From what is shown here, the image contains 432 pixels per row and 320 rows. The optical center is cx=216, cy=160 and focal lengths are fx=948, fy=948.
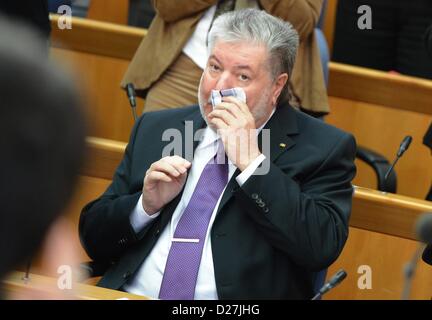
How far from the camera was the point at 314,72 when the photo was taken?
12.6 ft

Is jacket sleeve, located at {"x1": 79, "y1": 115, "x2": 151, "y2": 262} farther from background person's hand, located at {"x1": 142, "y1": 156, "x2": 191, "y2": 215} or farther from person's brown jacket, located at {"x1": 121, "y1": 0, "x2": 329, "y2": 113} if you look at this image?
person's brown jacket, located at {"x1": 121, "y1": 0, "x2": 329, "y2": 113}

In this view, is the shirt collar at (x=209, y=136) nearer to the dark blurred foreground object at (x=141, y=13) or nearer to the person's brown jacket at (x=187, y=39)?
the person's brown jacket at (x=187, y=39)

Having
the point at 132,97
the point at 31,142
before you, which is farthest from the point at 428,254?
the point at 31,142

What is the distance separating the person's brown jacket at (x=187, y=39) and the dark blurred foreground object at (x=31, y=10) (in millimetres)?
578

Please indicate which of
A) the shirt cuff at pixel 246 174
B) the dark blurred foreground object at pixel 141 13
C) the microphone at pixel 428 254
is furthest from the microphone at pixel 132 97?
the dark blurred foreground object at pixel 141 13

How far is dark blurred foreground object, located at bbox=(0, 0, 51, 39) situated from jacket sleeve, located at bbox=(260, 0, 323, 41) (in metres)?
0.85

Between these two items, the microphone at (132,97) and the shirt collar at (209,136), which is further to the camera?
the microphone at (132,97)

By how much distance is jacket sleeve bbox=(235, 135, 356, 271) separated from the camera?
2.67 metres

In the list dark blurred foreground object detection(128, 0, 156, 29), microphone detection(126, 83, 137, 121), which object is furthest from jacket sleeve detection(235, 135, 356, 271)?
dark blurred foreground object detection(128, 0, 156, 29)

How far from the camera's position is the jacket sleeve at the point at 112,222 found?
2.87m

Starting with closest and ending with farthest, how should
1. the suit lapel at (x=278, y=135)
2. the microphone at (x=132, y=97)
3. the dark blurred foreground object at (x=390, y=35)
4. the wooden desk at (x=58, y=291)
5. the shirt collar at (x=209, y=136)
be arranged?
the wooden desk at (x=58, y=291), the suit lapel at (x=278, y=135), the shirt collar at (x=209, y=136), the microphone at (x=132, y=97), the dark blurred foreground object at (x=390, y=35)

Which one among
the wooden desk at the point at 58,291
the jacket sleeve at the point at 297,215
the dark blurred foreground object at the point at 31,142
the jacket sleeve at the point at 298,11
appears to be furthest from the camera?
the jacket sleeve at the point at 298,11
